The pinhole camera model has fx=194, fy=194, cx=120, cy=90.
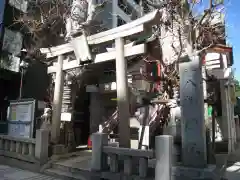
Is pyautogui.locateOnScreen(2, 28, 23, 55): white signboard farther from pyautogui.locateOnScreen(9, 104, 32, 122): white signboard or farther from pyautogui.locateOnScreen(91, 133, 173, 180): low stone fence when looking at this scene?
pyautogui.locateOnScreen(91, 133, 173, 180): low stone fence

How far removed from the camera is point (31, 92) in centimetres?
1508

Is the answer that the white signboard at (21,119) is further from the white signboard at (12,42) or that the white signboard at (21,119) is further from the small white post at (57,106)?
the white signboard at (12,42)

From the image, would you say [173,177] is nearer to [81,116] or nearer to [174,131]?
[174,131]

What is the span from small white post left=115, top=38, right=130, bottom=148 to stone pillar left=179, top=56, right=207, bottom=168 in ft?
6.70

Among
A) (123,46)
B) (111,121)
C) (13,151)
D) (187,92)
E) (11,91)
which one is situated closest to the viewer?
(187,92)

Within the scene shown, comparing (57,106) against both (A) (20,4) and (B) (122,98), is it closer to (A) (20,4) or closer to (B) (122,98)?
(B) (122,98)

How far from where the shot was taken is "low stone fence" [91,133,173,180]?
4258 mm

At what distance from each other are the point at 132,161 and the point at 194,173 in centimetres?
155

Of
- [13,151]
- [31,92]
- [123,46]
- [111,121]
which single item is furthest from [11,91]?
[123,46]

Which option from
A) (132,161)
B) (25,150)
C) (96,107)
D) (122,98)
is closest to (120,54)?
(122,98)

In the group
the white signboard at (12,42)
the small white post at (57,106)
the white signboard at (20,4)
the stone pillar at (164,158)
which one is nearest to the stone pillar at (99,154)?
the stone pillar at (164,158)

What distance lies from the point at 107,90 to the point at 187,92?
22.1 ft

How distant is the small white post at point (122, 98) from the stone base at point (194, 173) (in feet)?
6.95

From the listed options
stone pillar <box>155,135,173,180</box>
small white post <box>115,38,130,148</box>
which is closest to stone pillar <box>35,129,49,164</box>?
small white post <box>115,38,130,148</box>
